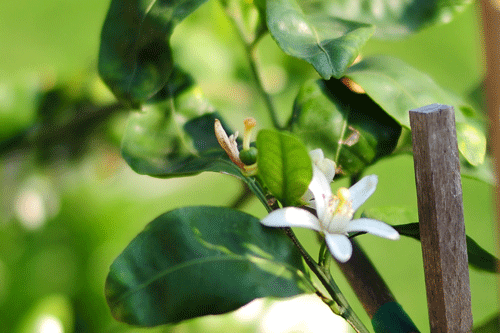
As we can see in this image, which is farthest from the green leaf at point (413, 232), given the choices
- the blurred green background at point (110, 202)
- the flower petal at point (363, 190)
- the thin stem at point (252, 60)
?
the blurred green background at point (110, 202)

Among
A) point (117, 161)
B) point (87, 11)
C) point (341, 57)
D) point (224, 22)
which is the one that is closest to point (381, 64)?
point (341, 57)

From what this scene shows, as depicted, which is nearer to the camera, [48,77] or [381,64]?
[381,64]

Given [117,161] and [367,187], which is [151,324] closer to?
[367,187]

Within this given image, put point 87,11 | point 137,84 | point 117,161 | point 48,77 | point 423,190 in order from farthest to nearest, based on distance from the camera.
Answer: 1. point 87,11
2. point 117,161
3. point 48,77
4. point 137,84
5. point 423,190

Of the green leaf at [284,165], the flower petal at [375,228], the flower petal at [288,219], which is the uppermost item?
the green leaf at [284,165]

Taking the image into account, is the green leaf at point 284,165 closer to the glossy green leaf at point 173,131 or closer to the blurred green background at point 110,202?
the glossy green leaf at point 173,131

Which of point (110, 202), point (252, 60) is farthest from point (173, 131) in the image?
point (110, 202)
